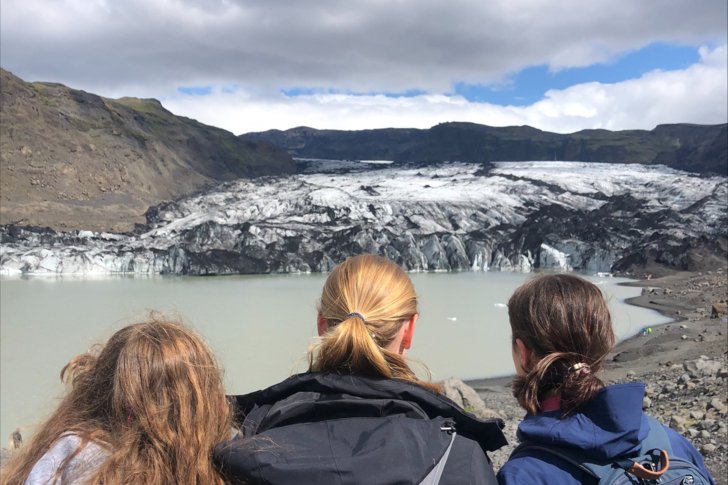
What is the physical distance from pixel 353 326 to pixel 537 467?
456 millimetres

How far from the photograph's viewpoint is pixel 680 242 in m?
26.7

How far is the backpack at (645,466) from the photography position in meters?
1.23

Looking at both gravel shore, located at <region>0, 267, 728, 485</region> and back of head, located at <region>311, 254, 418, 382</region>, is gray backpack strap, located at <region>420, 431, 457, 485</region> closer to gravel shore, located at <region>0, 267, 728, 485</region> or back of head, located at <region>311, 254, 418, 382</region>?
back of head, located at <region>311, 254, 418, 382</region>

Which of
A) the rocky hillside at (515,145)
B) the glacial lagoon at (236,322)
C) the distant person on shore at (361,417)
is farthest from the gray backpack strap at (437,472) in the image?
the rocky hillside at (515,145)

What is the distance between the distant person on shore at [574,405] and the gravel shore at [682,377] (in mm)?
3200

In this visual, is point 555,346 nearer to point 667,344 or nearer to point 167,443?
point 167,443

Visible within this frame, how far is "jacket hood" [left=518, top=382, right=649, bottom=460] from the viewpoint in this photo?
123 cm

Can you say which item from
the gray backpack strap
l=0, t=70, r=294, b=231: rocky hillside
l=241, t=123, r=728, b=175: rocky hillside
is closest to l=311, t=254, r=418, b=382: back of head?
the gray backpack strap

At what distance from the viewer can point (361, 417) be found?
120 cm

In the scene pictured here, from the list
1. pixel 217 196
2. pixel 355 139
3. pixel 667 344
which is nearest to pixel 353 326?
pixel 667 344

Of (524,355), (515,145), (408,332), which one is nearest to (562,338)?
(524,355)

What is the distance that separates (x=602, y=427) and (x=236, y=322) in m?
13.6

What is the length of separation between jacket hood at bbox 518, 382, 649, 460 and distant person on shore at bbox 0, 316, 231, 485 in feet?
2.10

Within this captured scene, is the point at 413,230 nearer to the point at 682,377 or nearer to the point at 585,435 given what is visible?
the point at 682,377
